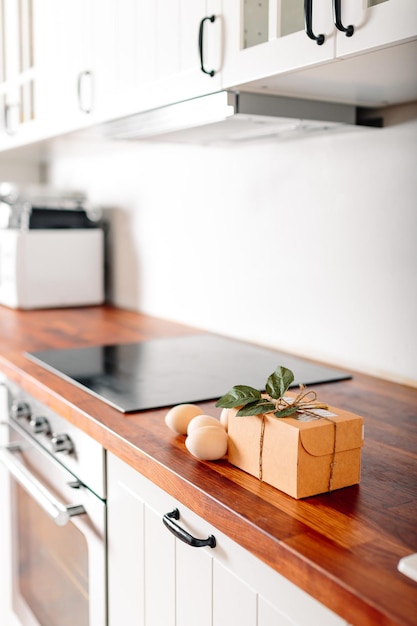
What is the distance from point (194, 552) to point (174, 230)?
1478 mm

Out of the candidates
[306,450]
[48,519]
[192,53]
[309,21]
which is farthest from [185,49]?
[48,519]

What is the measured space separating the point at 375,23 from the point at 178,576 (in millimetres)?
825

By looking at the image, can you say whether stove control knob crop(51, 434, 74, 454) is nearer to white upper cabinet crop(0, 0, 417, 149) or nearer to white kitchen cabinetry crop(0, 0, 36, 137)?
white upper cabinet crop(0, 0, 417, 149)

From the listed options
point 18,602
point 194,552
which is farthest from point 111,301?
point 194,552

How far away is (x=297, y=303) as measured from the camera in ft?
5.78

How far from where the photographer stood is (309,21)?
1.04 metres

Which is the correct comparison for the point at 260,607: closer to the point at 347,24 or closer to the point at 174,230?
the point at 347,24

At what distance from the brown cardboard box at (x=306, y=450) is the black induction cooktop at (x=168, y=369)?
365 mm

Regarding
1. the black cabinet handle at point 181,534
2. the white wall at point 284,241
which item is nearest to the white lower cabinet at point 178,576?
the black cabinet handle at point 181,534

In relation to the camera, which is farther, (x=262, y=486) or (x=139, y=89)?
(x=139, y=89)

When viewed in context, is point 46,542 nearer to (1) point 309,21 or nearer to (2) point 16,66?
(1) point 309,21

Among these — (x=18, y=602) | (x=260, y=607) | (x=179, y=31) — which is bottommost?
(x=18, y=602)

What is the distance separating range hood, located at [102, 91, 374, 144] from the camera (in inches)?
52.1

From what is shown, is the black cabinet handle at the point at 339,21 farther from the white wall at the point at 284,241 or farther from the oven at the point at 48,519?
the oven at the point at 48,519
